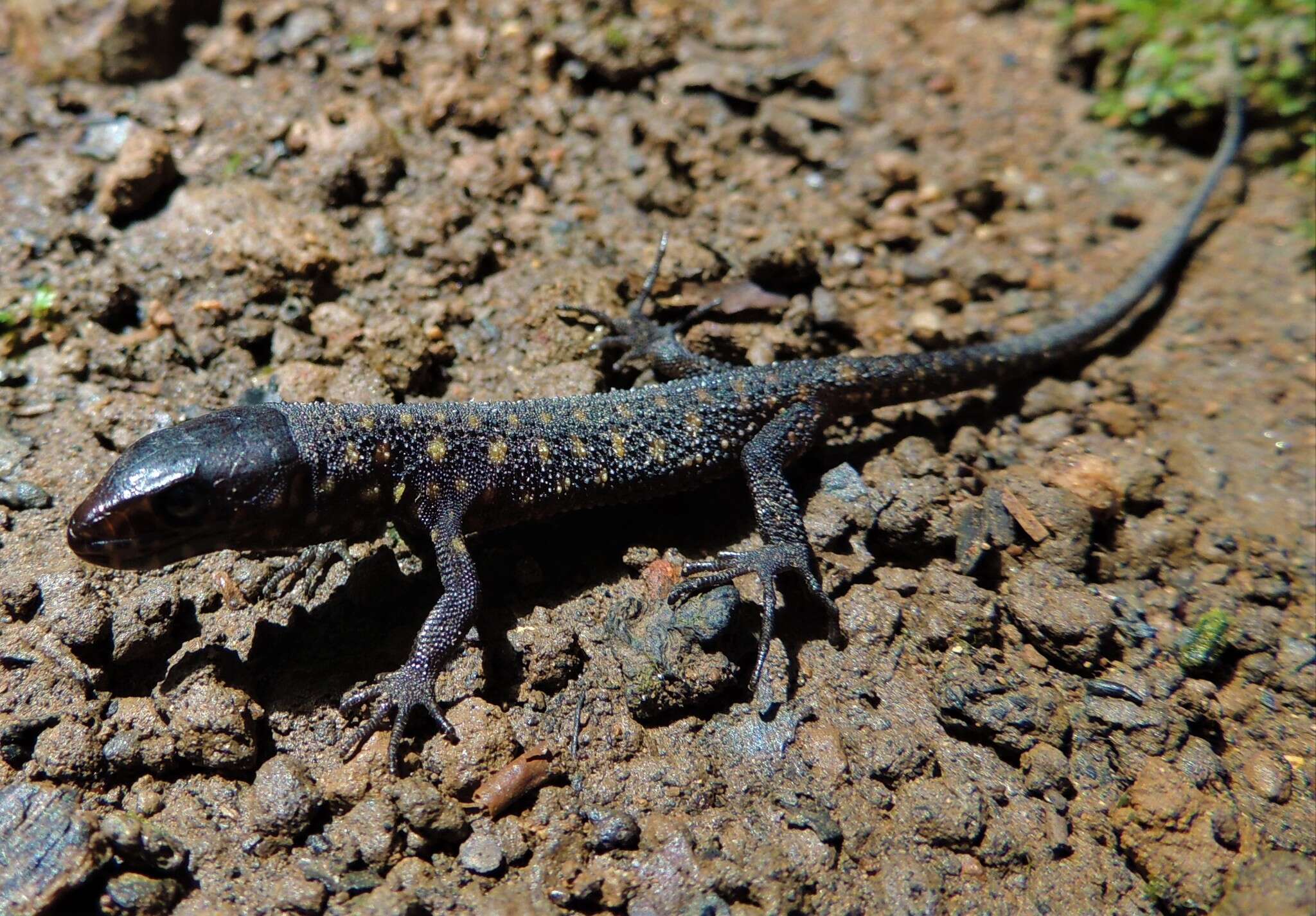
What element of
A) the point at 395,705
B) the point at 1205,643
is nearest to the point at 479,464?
the point at 395,705

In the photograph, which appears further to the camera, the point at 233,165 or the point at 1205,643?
the point at 233,165

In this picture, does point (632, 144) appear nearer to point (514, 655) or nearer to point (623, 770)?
point (514, 655)

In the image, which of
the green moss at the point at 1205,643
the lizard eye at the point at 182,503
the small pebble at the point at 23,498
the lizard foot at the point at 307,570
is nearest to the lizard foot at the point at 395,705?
the lizard foot at the point at 307,570

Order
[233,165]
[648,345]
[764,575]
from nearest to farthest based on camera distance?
[764,575] < [648,345] < [233,165]

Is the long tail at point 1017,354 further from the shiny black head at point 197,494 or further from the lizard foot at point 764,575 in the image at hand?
the shiny black head at point 197,494

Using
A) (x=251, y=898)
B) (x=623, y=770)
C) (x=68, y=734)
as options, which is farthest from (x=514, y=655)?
(x=68, y=734)

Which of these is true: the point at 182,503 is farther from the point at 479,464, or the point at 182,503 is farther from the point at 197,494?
the point at 479,464

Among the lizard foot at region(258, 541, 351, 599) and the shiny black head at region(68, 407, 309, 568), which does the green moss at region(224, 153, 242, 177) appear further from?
the lizard foot at region(258, 541, 351, 599)
